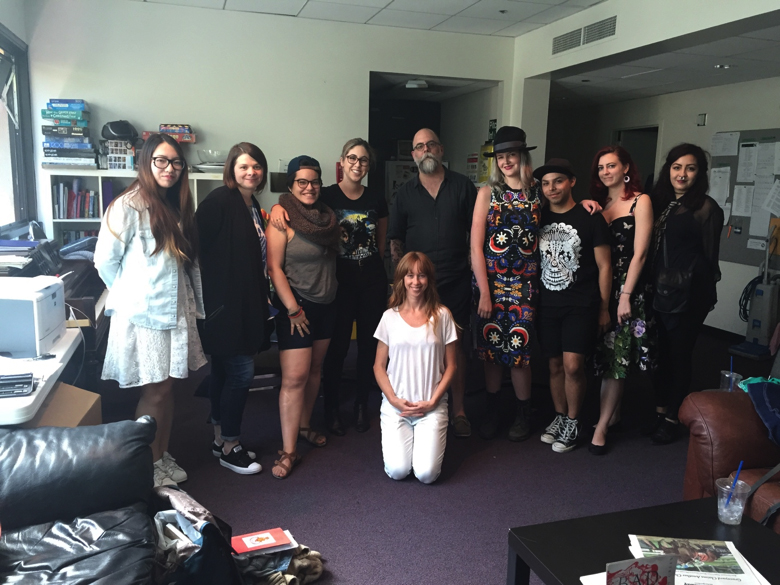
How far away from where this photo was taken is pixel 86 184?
471cm

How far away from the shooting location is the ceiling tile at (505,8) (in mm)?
4391

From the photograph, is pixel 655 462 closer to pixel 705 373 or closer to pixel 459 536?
pixel 459 536

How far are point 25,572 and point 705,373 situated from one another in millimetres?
4580

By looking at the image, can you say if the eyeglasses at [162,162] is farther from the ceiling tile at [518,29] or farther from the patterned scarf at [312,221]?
the ceiling tile at [518,29]

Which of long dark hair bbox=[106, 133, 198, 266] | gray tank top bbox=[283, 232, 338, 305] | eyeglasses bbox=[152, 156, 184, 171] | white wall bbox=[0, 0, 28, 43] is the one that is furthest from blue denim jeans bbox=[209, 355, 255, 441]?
white wall bbox=[0, 0, 28, 43]

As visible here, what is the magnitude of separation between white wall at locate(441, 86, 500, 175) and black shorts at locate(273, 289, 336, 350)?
349 cm

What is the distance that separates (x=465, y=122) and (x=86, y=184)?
3694 mm

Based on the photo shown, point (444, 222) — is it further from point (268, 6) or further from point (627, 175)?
point (268, 6)

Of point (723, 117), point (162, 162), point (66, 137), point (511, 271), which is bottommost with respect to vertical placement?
point (511, 271)

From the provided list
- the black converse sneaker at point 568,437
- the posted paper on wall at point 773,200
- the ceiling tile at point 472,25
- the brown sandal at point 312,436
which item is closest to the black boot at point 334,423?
the brown sandal at point 312,436

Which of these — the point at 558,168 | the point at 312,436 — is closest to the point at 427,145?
the point at 558,168

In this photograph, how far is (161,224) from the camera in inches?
90.8

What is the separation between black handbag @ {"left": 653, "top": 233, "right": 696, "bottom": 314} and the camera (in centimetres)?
299

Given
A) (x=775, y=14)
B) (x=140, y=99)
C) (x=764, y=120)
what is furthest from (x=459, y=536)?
(x=764, y=120)
